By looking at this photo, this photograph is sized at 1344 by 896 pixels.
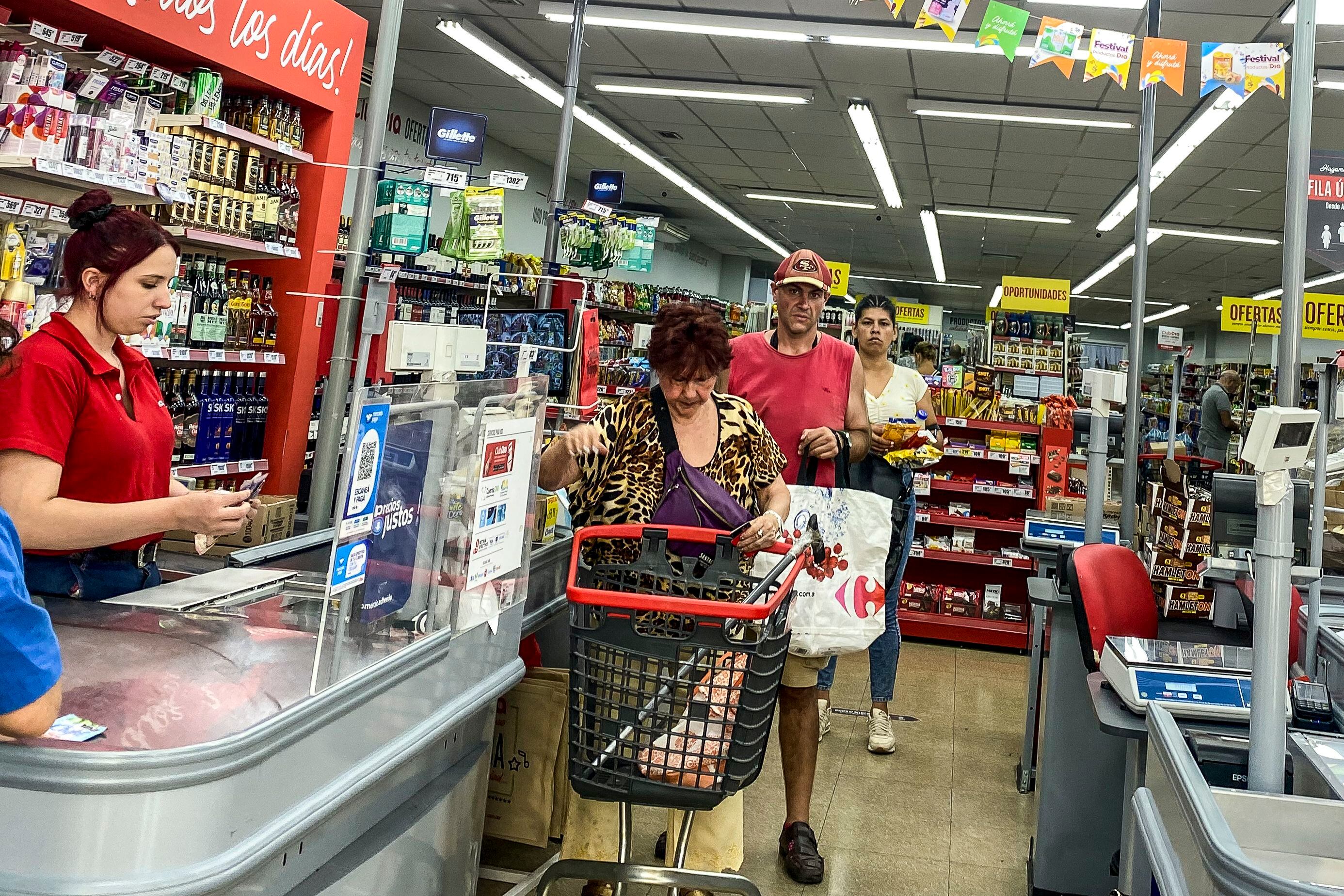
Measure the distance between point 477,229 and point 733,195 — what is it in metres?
12.5

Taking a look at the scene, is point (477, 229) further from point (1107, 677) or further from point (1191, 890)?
point (1191, 890)

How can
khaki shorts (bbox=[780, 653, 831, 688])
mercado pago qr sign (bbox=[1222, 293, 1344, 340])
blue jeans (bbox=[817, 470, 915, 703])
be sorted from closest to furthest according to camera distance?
khaki shorts (bbox=[780, 653, 831, 688]) < blue jeans (bbox=[817, 470, 915, 703]) < mercado pago qr sign (bbox=[1222, 293, 1344, 340])

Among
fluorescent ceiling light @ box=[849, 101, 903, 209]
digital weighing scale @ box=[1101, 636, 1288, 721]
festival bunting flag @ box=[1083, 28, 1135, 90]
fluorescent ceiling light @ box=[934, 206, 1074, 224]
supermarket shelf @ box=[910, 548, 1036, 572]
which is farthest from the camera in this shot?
fluorescent ceiling light @ box=[934, 206, 1074, 224]

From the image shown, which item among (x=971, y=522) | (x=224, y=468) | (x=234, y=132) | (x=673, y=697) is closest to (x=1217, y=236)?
(x=971, y=522)

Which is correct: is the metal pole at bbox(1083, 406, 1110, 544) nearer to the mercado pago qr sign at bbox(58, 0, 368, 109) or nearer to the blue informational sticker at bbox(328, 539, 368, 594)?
the blue informational sticker at bbox(328, 539, 368, 594)

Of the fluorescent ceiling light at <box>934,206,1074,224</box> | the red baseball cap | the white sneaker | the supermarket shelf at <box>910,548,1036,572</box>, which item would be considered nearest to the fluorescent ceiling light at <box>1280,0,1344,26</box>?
the supermarket shelf at <box>910,548,1036,572</box>

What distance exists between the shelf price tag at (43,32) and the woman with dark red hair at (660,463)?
2.41 m

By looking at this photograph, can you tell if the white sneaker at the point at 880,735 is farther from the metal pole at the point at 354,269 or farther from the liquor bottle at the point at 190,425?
the liquor bottle at the point at 190,425

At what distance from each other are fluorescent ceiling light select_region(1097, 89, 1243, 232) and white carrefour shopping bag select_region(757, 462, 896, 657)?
4.86 metres

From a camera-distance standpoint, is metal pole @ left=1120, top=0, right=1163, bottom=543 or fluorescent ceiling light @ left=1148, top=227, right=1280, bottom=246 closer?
metal pole @ left=1120, top=0, right=1163, bottom=543

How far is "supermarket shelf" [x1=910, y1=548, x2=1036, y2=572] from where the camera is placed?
6.98 meters

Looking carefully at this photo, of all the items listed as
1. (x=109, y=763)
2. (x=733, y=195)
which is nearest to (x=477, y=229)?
(x=109, y=763)

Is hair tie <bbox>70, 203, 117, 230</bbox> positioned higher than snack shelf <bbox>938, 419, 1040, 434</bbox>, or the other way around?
snack shelf <bbox>938, 419, 1040, 434</bbox>

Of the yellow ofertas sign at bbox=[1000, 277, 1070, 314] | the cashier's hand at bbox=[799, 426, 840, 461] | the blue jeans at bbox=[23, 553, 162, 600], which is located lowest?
the blue jeans at bbox=[23, 553, 162, 600]
